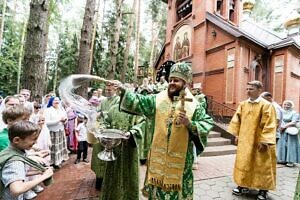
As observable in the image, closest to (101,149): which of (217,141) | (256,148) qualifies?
(256,148)

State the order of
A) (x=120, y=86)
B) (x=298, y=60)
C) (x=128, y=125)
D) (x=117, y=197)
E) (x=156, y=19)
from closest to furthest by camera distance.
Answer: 1. (x=120, y=86)
2. (x=117, y=197)
3. (x=128, y=125)
4. (x=298, y=60)
5. (x=156, y=19)

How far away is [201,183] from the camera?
224 inches

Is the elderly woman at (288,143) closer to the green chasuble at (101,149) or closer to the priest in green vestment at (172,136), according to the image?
the green chasuble at (101,149)

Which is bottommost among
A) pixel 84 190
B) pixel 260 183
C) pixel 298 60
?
pixel 84 190

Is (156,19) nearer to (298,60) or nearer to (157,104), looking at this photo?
(298,60)

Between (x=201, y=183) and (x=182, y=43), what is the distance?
1315 centimetres

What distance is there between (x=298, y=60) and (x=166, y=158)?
42.1ft

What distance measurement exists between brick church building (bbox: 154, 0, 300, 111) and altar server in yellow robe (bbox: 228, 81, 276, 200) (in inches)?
328

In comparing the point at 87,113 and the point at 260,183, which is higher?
the point at 87,113

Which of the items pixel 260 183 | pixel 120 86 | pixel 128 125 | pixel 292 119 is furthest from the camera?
pixel 292 119

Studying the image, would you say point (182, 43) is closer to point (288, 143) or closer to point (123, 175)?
point (288, 143)

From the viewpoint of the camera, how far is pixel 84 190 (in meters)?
5.06

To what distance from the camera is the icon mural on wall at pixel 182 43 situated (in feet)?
56.1

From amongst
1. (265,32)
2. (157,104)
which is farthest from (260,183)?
(265,32)
